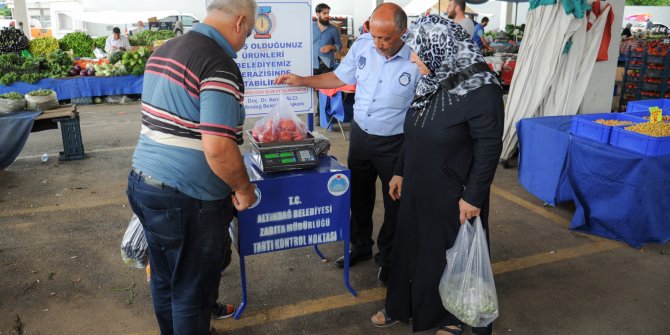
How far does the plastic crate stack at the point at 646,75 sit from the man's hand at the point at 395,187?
755 cm

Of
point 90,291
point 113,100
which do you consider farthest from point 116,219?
point 113,100

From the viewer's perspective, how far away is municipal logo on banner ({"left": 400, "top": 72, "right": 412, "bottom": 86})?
9.31ft

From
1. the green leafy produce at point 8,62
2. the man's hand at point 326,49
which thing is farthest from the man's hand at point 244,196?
the green leafy produce at point 8,62

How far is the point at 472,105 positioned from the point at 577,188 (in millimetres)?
2390

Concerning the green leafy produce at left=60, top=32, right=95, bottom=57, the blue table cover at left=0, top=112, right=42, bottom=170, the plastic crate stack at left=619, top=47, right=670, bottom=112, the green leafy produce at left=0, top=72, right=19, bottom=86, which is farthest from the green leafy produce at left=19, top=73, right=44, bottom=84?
the plastic crate stack at left=619, top=47, right=670, bottom=112

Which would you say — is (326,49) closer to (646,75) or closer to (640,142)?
(640,142)

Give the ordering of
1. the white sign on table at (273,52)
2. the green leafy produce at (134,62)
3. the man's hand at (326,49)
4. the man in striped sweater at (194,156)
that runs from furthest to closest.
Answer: the green leafy produce at (134,62), the man's hand at (326,49), the white sign on table at (273,52), the man in striped sweater at (194,156)

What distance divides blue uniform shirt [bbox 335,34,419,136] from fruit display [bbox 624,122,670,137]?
1.89m

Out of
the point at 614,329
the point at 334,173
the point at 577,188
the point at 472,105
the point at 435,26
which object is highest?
the point at 435,26

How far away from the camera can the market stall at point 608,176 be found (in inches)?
137

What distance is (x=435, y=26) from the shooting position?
217cm

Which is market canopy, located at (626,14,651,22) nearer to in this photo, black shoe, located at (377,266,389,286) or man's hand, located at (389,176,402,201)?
black shoe, located at (377,266,389,286)

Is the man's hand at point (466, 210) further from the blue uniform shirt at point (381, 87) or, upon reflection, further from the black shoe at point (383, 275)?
the black shoe at point (383, 275)

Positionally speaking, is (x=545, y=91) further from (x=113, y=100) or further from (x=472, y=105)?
(x=113, y=100)
